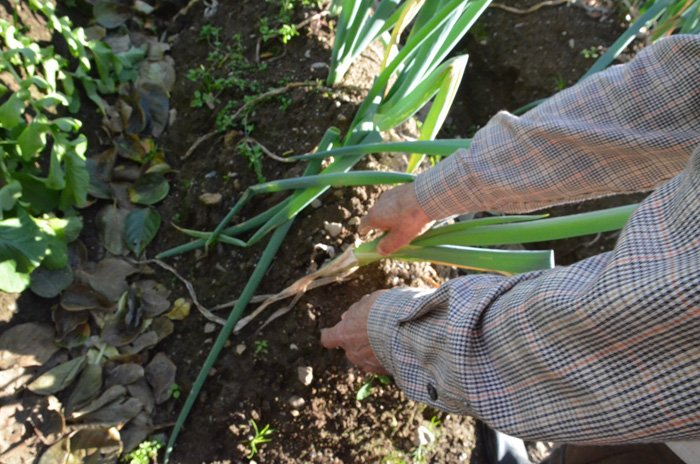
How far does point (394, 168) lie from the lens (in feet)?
5.00

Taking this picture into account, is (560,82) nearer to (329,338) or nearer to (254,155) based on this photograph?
(254,155)

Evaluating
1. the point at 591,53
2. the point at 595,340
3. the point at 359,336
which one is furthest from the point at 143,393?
the point at 591,53

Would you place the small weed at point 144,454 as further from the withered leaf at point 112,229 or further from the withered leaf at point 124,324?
the withered leaf at point 112,229

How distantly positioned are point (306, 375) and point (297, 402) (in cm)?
7

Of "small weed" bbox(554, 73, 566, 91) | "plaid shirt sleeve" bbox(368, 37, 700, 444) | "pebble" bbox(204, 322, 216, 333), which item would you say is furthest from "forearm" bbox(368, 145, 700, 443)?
"small weed" bbox(554, 73, 566, 91)

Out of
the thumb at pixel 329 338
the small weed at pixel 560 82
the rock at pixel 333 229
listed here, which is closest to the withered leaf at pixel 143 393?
the thumb at pixel 329 338

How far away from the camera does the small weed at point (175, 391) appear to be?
4.22 feet

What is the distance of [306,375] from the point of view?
1232 millimetres

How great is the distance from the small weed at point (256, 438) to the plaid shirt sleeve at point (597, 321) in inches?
18.0

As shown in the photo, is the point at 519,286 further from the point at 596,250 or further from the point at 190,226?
the point at 596,250

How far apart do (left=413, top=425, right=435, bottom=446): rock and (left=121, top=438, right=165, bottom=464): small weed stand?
2.29 ft

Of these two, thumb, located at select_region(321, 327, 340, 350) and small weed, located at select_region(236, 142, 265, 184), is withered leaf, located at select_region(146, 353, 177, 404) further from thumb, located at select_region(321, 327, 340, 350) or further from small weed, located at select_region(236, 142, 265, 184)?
small weed, located at select_region(236, 142, 265, 184)

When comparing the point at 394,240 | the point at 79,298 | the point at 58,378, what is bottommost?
the point at 58,378

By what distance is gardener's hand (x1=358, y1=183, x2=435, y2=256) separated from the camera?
1.14 m
